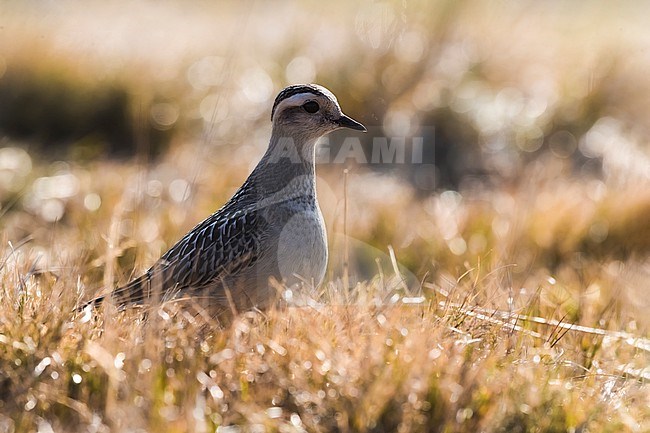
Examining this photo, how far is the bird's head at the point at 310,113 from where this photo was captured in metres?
5.50

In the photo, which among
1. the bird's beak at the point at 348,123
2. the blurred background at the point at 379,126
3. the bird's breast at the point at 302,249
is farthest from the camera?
the blurred background at the point at 379,126

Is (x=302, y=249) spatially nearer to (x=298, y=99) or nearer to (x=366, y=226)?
(x=298, y=99)

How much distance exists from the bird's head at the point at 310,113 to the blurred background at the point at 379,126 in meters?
1.39

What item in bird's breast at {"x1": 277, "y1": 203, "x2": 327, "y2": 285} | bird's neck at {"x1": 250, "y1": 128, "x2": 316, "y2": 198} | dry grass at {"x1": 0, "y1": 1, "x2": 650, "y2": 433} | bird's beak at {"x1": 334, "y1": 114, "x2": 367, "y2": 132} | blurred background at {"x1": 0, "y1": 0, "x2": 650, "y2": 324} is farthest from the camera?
blurred background at {"x1": 0, "y1": 0, "x2": 650, "y2": 324}

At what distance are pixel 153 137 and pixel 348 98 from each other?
90.4 inches

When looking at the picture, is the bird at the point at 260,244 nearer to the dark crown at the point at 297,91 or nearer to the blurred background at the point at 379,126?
the dark crown at the point at 297,91

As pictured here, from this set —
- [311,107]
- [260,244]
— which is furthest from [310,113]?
[260,244]

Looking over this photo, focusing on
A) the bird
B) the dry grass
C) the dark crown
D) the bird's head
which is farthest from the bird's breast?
the dark crown

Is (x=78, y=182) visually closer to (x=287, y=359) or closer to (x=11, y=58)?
(x=11, y=58)

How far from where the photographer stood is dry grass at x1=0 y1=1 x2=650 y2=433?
3736 millimetres

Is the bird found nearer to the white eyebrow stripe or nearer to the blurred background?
the white eyebrow stripe

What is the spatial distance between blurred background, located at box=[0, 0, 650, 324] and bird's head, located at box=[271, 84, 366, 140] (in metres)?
1.39

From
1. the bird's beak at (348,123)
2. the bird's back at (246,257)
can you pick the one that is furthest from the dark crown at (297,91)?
the bird's back at (246,257)

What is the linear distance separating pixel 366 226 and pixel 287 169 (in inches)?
104
